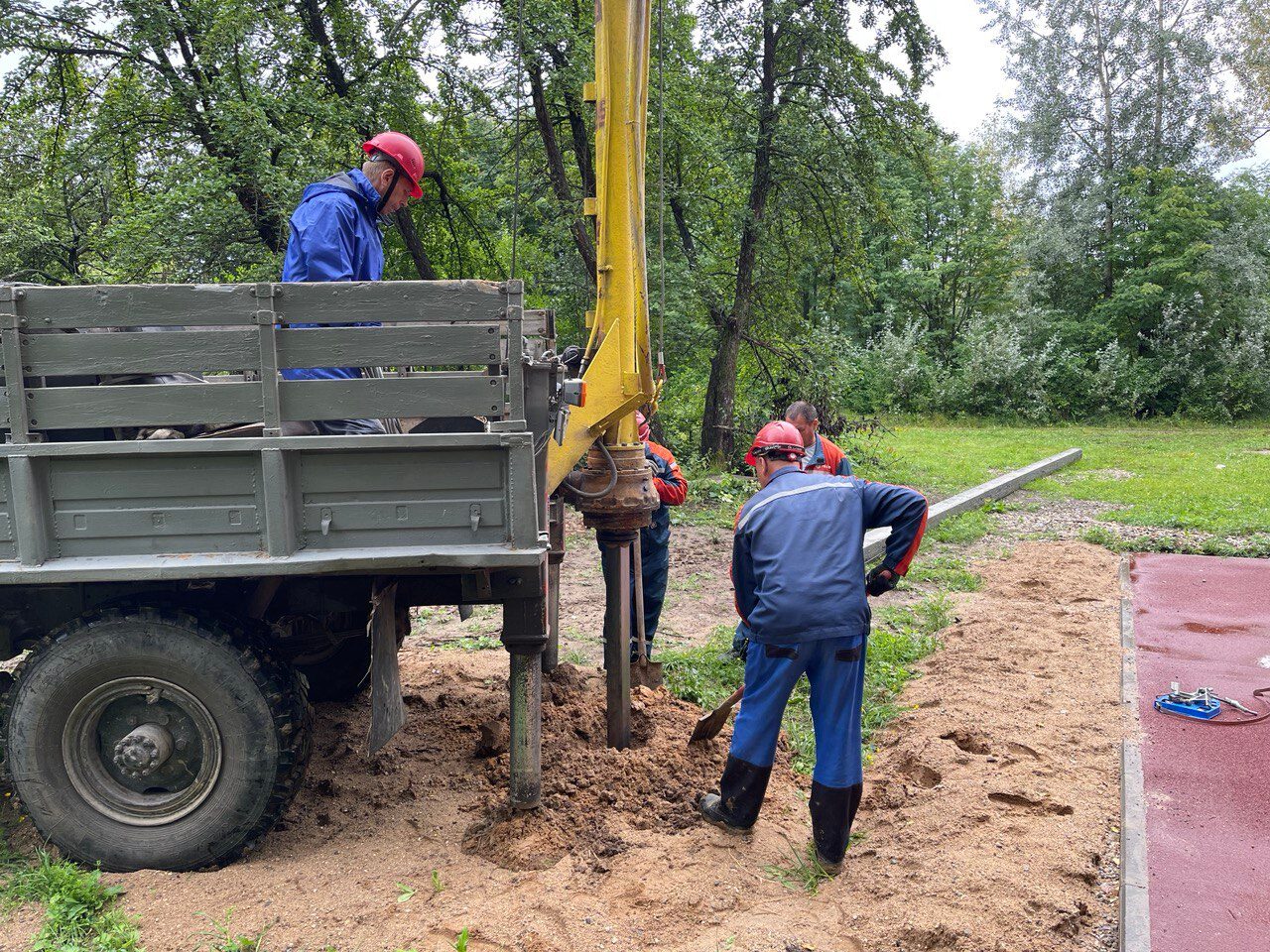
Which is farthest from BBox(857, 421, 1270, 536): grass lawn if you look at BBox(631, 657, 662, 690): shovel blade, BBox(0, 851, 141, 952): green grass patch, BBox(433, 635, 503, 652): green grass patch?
BBox(0, 851, 141, 952): green grass patch

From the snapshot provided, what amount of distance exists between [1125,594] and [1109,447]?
42.9 feet

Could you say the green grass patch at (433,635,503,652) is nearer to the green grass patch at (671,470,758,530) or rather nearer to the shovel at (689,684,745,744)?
the shovel at (689,684,745,744)

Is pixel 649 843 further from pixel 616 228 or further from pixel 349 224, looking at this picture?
pixel 349 224

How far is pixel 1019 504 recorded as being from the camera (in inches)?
527

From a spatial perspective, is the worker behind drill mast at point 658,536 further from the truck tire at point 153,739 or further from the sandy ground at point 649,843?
the truck tire at point 153,739

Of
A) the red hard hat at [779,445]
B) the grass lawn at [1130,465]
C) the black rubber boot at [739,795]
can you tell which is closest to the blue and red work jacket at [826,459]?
the red hard hat at [779,445]

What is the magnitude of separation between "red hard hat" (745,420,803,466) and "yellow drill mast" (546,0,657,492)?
64cm

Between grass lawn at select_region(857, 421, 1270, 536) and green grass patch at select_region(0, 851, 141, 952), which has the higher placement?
green grass patch at select_region(0, 851, 141, 952)

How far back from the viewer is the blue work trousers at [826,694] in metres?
3.93

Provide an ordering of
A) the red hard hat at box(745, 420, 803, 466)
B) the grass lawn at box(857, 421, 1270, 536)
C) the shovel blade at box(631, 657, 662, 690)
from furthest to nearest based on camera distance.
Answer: the grass lawn at box(857, 421, 1270, 536)
the shovel blade at box(631, 657, 662, 690)
the red hard hat at box(745, 420, 803, 466)

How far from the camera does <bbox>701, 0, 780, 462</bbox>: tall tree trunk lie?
1336cm

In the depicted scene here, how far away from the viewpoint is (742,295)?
1434 cm

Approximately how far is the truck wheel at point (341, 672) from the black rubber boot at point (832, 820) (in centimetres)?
247

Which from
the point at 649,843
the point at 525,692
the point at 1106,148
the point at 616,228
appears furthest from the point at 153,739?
the point at 1106,148
